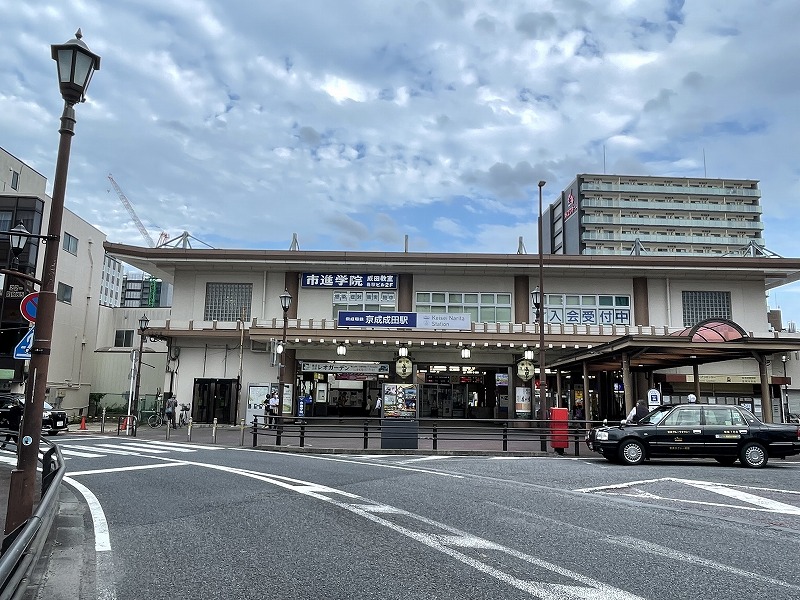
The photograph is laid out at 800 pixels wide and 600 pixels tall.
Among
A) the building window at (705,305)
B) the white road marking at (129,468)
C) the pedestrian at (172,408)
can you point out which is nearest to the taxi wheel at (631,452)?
the white road marking at (129,468)

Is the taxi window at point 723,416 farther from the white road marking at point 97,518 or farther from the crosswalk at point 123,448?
the crosswalk at point 123,448

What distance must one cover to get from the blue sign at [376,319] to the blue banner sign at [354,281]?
330cm

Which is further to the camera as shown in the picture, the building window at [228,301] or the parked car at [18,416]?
the building window at [228,301]

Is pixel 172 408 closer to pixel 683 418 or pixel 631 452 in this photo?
pixel 631 452

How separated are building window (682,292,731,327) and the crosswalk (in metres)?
25.2

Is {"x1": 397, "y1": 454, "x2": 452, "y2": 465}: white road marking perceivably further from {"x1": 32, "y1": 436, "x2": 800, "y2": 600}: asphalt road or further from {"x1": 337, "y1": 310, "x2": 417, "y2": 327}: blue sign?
{"x1": 337, "y1": 310, "x2": 417, "y2": 327}: blue sign

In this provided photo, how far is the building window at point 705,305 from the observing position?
106 feet

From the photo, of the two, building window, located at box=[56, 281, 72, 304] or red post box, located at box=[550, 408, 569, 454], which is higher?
building window, located at box=[56, 281, 72, 304]

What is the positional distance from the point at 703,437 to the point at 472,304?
1830 cm

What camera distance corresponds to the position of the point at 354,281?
32.5 m

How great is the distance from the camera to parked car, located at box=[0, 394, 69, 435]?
80.9ft

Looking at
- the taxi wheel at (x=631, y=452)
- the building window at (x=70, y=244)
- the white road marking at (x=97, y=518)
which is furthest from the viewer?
the building window at (x=70, y=244)

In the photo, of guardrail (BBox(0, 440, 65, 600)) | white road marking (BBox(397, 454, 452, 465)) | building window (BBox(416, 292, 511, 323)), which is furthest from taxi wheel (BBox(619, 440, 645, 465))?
building window (BBox(416, 292, 511, 323))

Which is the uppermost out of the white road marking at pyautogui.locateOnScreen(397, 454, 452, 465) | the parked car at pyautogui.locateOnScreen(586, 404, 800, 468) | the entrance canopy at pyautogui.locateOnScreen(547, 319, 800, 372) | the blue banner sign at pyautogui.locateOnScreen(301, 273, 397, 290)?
the blue banner sign at pyautogui.locateOnScreen(301, 273, 397, 290)
